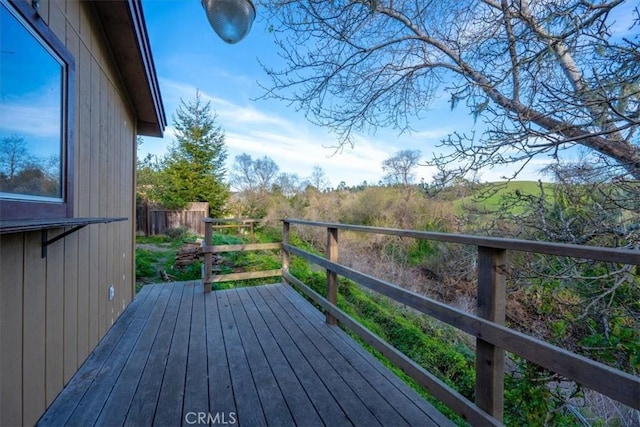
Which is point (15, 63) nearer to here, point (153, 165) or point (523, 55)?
point (523, 55)

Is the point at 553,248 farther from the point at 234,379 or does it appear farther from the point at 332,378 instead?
the point at 234,379

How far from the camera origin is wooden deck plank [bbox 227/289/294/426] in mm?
1521

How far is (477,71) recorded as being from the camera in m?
3.39

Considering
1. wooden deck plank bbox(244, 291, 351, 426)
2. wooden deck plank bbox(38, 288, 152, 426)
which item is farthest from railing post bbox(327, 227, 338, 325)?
wooden deck plank bbox(38, 288, 152, 426)

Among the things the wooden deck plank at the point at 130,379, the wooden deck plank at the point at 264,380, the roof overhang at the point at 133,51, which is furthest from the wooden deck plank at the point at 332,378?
the roof overhang at the point at 133,51

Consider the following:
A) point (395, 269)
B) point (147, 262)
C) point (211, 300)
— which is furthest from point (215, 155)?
point (211, 300)

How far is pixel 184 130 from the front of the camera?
503 inches

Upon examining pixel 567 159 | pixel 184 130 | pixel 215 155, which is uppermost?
pixel 184 130

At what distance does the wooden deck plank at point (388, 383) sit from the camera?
60.0 inches

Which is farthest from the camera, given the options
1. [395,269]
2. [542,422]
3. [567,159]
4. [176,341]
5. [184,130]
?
[184,130]

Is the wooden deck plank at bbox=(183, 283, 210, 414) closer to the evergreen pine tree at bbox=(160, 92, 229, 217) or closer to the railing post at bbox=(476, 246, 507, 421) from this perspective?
the railing post at bbox=(476, 246, 507, 421)

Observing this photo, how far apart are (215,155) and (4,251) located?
12498 millimetres
